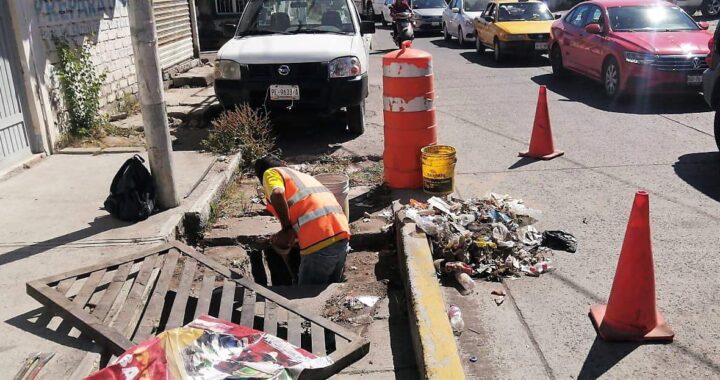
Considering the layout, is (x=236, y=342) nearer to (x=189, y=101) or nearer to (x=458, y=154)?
(x=458, y=154)

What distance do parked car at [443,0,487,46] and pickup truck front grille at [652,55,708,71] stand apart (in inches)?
377

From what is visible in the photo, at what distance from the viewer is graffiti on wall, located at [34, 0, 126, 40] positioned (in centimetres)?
757

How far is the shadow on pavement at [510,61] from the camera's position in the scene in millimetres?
15780

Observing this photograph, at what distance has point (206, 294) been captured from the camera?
14.1 ft

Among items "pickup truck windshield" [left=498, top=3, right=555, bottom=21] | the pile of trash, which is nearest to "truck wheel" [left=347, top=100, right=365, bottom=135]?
the pile of trash

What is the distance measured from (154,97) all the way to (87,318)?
219 cm

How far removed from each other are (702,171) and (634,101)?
4043mm

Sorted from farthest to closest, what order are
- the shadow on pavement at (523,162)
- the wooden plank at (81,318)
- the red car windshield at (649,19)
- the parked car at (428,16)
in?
the parked car at (428,16), the red car windshield at (649,19), the shadow on pavement at (523,162), the wooden plank at (81,318)

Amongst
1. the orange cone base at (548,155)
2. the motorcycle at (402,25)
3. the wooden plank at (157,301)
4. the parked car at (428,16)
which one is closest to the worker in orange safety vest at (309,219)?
the wooden plank at (157,301)

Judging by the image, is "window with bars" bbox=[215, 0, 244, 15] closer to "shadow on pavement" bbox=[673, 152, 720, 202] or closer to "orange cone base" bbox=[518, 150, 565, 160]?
"orange cone base" bbox=[518, 150, 565, 160]

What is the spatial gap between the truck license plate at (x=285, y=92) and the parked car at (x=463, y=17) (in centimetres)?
1223

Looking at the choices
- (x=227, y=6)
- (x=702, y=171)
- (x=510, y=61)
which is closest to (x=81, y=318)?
(x=702, y=171)

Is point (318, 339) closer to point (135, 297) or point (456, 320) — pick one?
point (456, 320)

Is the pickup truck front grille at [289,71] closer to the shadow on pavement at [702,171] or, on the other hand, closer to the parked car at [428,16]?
the shadow on pavement at [702,171]
